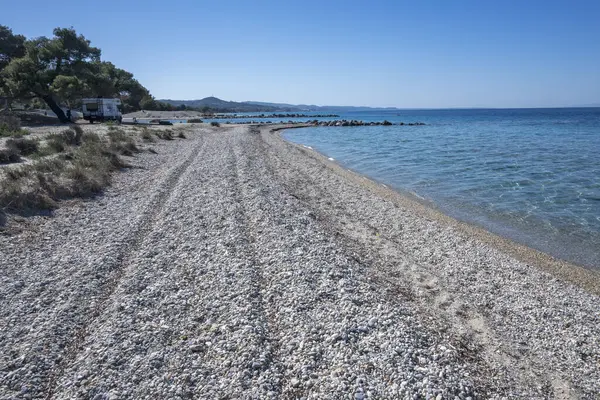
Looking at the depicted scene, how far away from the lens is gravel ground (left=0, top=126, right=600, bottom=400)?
4.46m

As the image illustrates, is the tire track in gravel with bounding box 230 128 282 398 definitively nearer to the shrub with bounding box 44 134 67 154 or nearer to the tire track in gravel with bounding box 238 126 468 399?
the tire track in gravel with bounding box 238 126 468 399

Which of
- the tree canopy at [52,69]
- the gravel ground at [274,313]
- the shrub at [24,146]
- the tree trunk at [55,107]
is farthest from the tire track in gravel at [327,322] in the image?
the tree trunk at [55,107]

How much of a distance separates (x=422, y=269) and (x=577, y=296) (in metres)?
3.06

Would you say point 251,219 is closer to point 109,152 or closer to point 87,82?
point 109,152

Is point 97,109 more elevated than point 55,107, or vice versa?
point 55,107

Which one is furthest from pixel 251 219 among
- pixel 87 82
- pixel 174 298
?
pixel 87 82

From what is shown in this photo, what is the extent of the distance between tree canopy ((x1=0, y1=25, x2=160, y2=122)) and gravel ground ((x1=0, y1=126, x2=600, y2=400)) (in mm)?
35687

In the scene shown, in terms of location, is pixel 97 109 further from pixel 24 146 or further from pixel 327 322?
pixel 327 322

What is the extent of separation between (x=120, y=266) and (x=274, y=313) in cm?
364

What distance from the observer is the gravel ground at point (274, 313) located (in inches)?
176

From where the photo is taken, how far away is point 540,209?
1401 centimetres

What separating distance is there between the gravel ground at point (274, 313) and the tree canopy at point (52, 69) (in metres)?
35.7

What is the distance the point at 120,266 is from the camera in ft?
24.4

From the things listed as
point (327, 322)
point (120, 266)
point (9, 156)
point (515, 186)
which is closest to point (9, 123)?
point (9, 156)
